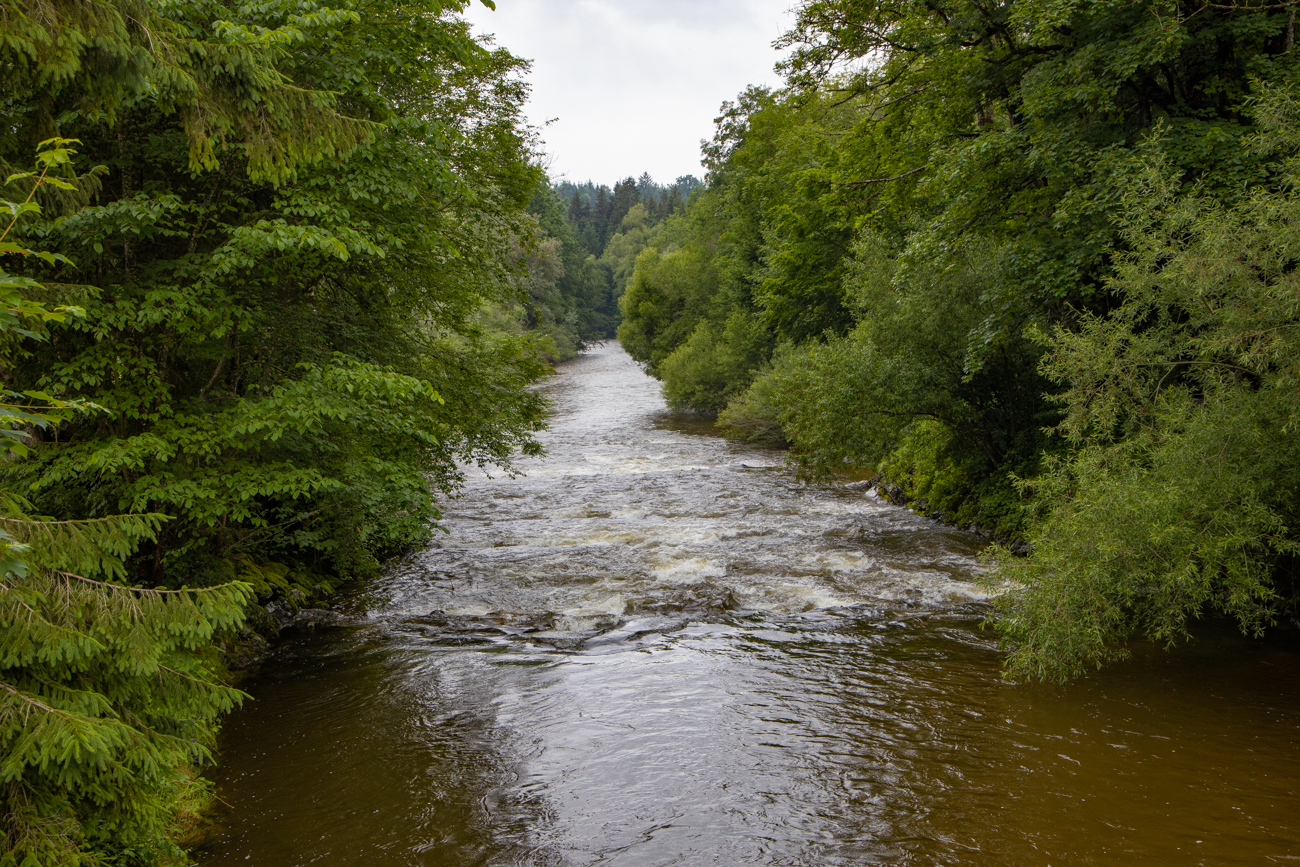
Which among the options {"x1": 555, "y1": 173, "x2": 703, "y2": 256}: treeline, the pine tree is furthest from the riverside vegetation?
{"x1": 555, "y1": 173, "x2": 703, "y2": 256}: treeline

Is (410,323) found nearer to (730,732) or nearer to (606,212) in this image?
(730,732)

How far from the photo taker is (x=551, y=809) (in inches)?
282

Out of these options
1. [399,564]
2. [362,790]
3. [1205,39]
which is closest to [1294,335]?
[1205,39]

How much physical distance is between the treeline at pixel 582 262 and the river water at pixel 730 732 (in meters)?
6.14

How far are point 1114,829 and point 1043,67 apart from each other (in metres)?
11.5

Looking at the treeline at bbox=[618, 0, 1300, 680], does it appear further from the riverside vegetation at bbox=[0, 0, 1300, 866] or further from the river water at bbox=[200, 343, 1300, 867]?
the river water at bbox=[200, 343, 1300, 867]

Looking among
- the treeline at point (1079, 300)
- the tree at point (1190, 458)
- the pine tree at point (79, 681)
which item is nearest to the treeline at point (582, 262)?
the treeline at point (1079, 300)

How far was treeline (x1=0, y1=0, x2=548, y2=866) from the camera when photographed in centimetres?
435

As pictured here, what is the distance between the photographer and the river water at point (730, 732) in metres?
6.52

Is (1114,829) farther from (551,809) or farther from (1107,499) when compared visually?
(551,809)

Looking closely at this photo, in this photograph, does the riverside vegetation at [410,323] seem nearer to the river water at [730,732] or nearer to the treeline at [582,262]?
the river water at [730,732]

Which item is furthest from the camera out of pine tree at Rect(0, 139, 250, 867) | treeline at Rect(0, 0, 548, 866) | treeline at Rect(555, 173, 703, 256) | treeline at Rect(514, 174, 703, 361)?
treeline at Rect(555, 173, 703, 256)

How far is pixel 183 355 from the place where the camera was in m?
8.72

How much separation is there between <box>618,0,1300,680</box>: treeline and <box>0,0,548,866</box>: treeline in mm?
7729
